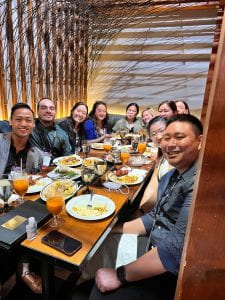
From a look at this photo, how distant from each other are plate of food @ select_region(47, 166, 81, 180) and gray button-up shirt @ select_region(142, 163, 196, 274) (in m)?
0.59

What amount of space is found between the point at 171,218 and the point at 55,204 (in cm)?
62

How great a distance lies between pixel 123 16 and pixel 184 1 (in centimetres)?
110

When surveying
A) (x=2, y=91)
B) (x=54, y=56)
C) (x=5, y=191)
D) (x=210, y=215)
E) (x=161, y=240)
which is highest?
(x=54, y=56)

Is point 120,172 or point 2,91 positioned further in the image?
point 2,91

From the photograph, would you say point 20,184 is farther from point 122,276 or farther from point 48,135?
point 48,135

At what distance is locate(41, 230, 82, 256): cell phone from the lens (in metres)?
0.98

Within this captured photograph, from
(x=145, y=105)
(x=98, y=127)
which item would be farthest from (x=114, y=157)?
(x=145, y=105)

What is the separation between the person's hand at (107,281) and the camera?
3.60 feet

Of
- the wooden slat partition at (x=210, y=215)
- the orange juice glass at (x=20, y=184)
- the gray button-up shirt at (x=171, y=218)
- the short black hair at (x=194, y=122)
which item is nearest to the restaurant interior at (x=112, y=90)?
the wooden slat partition at (x=210, y=215)


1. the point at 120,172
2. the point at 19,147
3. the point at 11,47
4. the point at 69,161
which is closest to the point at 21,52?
the point at 11,47

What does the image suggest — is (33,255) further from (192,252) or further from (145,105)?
(145,105)

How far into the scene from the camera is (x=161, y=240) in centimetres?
119

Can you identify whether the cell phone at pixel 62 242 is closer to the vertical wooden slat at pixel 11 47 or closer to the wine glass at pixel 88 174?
the wine glass at pixel 88 174

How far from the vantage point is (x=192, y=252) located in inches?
16.0
